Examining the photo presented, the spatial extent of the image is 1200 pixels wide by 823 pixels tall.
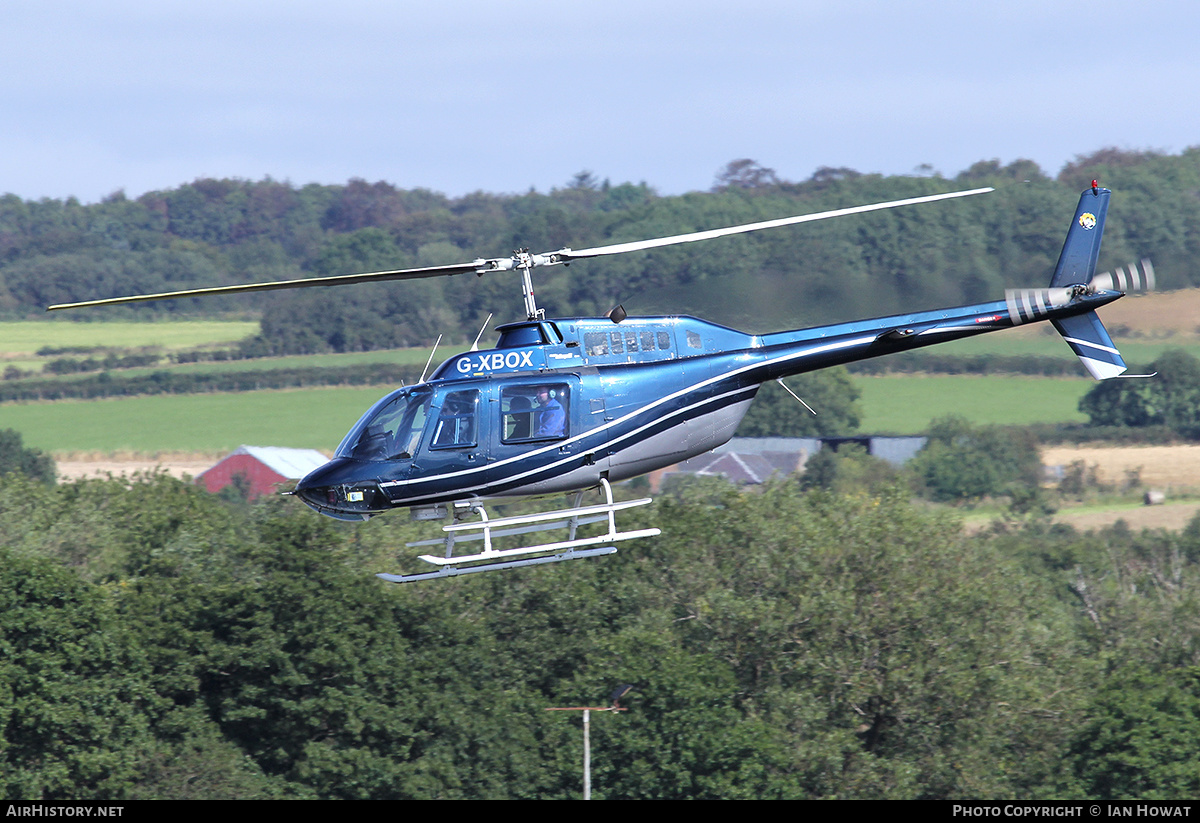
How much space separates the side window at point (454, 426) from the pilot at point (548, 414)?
2.75 ft

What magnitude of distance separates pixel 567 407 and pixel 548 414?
0.87 ft

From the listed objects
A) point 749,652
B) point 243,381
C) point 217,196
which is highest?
point 217,196

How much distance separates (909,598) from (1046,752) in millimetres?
5769

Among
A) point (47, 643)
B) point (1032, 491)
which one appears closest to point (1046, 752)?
point (47, 643)

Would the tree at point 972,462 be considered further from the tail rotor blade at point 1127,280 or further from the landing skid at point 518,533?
the landing skid at point 518,533

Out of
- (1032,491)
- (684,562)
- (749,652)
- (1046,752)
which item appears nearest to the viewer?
(1046,752)

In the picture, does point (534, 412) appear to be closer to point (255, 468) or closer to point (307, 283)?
point (307, 283)

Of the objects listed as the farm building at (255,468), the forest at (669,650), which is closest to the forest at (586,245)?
the forest at (669,650)

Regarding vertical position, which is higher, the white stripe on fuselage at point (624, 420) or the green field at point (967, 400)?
the white stripe on fuselage at point (624, 420)

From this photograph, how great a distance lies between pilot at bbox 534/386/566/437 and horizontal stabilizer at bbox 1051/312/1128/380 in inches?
290

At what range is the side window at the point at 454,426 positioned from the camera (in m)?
17.8

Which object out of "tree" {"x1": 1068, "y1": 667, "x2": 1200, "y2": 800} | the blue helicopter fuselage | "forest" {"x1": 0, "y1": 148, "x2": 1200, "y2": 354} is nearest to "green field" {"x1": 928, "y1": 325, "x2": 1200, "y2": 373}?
"forest" {"x1": 0, "y1": 148, "x2": 1200, "y2": 354}

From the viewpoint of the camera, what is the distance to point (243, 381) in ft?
294
